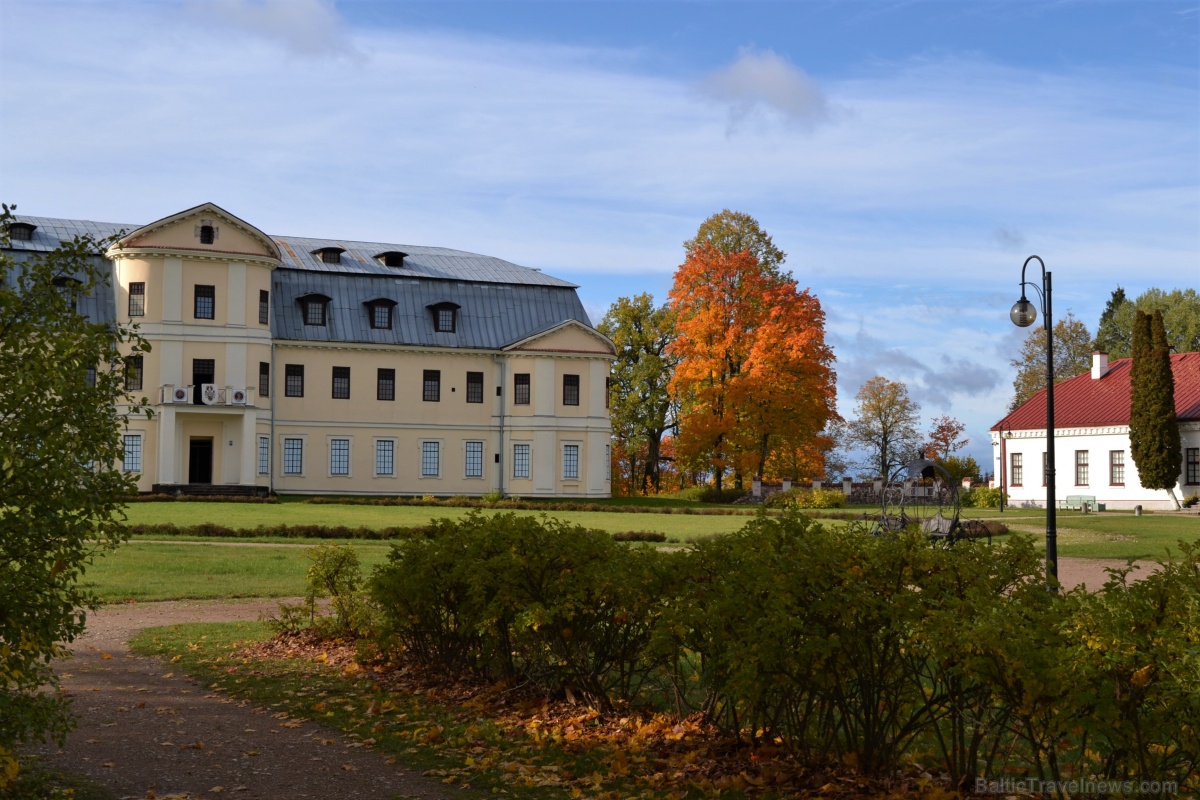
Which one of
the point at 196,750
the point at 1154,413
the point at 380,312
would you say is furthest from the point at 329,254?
the point at 196,750

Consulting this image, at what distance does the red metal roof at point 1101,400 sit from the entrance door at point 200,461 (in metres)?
36.6

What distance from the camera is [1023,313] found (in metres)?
19.8

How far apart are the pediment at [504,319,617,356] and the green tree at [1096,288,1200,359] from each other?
39.2 meters

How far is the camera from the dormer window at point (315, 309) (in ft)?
172

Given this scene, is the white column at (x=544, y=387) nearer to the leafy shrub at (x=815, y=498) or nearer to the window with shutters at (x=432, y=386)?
the window with shutters at (x=432, y=386)

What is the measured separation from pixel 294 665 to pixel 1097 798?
8075 mm

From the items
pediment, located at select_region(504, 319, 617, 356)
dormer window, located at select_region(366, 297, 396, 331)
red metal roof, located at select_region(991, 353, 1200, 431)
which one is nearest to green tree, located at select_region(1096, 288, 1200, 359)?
red metal roof, located at select_region(991, 353, 1200, 431)

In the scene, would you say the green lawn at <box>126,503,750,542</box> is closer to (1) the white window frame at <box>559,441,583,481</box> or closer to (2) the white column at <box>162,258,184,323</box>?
(2) the white column at <box>162,258,184,323</box>

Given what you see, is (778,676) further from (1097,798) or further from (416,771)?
(416,771)

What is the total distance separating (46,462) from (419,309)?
159 ft

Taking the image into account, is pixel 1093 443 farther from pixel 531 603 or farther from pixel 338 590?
pixel 531 603

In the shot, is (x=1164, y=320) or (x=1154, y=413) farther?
(x=1164, y=320)

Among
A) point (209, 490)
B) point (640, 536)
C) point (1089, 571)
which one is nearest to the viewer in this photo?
point (1089, 571)

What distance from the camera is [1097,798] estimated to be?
573 cm
